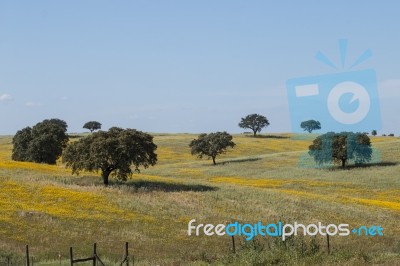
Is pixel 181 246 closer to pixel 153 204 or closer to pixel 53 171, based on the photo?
pixel 153 204

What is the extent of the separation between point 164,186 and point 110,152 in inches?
265

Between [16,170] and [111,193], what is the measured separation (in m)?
14.7

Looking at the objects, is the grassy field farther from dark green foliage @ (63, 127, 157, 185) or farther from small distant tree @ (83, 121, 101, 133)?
small distant tree @ (83, 121, 101, 133)

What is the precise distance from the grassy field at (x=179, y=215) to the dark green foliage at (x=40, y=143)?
21460mm

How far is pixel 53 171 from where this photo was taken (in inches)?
2384

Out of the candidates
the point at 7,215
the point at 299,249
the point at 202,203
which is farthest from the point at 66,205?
the point at 299,249

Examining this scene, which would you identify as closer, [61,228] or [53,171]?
[61,228]

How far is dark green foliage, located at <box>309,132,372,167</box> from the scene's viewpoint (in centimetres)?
8506

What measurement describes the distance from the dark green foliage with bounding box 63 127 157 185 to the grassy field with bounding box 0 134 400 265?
176 centimetres

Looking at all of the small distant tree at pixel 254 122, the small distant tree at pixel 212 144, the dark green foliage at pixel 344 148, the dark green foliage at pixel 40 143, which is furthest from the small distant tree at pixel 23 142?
the small distant tree at pixel 254 122

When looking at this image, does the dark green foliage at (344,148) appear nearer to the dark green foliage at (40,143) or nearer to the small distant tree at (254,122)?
the dark green foliage at (40,143)

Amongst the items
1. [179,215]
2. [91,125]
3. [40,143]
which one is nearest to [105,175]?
[179,215]

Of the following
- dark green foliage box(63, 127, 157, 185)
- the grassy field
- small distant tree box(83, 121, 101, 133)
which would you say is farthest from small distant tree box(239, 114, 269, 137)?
dark green foliage box(63, 127, 157, 185)

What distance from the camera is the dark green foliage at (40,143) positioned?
83.1m
